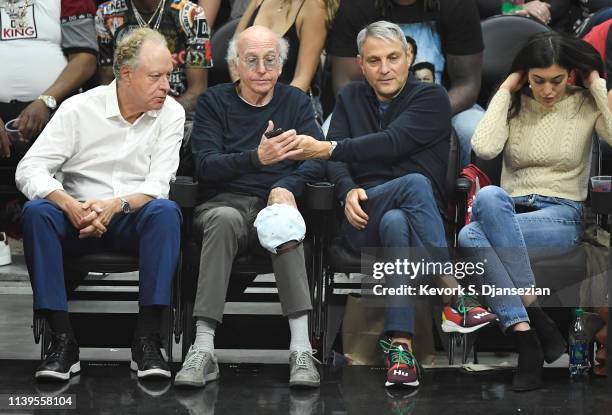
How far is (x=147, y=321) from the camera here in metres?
3.94

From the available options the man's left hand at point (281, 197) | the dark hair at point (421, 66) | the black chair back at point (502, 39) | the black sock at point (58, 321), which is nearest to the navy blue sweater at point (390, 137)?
the man's left hand at point (281, 197)

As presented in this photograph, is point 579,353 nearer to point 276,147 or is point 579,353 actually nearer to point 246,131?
point 276,147

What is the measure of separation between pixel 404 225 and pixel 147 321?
0.97 meters

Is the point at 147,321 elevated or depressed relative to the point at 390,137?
depressed

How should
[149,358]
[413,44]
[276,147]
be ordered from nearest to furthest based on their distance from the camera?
[149,358], [276,147], [413,44]

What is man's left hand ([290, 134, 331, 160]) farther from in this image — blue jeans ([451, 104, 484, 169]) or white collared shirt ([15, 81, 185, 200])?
blue jeans ([451, 104, 484, 169])

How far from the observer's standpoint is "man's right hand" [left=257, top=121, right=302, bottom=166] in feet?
13.4

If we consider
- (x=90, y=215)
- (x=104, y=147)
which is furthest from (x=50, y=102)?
(x=90, y=215)

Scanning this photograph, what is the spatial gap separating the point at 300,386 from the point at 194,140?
108 cm

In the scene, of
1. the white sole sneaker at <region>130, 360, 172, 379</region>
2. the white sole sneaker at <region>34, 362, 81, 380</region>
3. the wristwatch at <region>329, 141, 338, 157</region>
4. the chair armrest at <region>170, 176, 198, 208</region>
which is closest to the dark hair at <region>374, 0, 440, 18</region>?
the wristwatch at <region>329, 141, 338, 157</region>

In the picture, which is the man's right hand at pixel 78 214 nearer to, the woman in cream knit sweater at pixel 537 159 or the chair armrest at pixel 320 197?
the chair armrest at pixel 320 197

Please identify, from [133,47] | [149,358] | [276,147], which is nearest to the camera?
[149,358]

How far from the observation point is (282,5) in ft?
16.5

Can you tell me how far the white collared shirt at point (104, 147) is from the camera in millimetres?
4188
